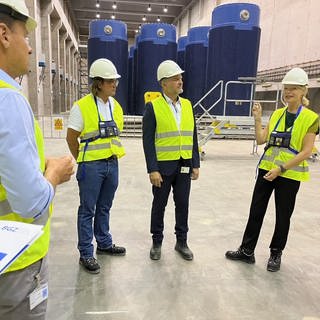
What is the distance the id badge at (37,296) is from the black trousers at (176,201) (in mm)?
1683

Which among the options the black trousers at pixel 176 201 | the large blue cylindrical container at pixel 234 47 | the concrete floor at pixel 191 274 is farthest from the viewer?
the large blue cylindrical container at pixel 234 47

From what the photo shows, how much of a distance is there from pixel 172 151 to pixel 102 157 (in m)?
0.58

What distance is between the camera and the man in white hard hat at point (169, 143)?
8.62 feet

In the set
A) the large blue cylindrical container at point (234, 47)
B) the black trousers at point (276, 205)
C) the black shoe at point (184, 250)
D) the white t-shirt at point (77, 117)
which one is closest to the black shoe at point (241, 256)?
the black trousers at point (276, 205)

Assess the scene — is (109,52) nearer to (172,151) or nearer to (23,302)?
(172,151)

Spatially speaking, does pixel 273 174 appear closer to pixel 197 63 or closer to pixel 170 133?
pixel 170 133

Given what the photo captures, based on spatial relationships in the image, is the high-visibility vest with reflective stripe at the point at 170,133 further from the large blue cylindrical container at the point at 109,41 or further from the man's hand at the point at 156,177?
the large blue cylindrical container at the point at 109,41

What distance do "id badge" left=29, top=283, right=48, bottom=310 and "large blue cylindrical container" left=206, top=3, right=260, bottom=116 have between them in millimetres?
7360

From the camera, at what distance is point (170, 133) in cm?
264

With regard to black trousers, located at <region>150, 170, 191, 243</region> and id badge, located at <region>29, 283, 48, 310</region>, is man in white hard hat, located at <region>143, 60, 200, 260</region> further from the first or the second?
id badge, located at <region>29, 283, 48, 310</region>

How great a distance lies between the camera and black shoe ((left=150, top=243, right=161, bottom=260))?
277 centimetres

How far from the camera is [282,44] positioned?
493 inches

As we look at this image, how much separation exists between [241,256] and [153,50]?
809 centimetres

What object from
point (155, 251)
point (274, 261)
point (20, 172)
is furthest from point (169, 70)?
point (20, 172)
